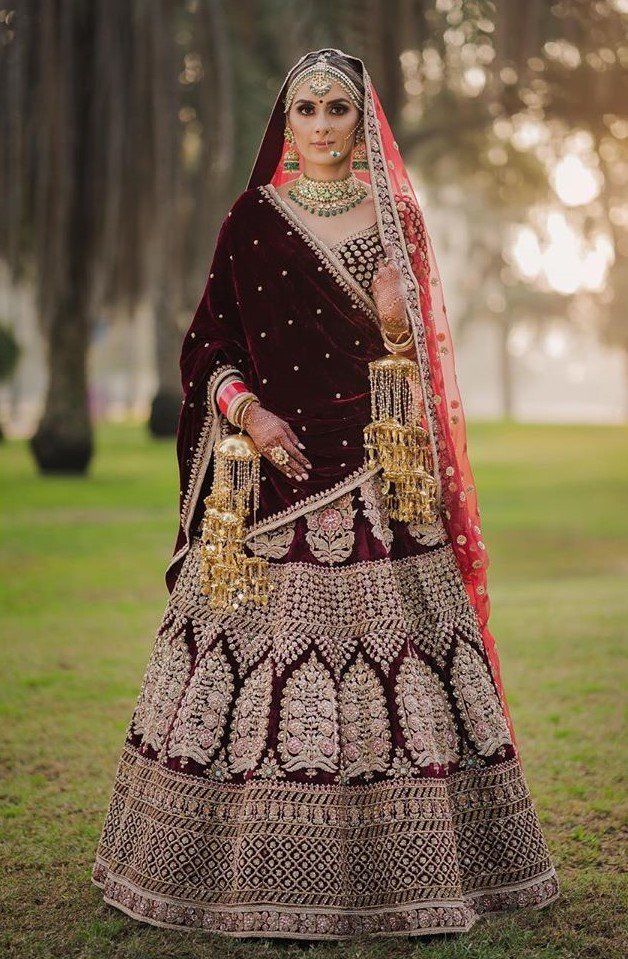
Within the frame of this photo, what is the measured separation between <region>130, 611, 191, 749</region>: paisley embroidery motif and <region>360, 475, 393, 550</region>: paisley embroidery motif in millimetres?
558

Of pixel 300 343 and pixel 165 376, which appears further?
pixel 165 376

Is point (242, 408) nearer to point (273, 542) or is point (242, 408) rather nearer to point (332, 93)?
point (273, 542)

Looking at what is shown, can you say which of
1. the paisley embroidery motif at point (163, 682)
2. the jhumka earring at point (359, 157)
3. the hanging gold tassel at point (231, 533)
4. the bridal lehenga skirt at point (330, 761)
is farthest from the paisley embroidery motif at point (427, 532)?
the jhumka earring at point (359, 157)

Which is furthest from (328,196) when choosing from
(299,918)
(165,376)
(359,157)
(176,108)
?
(165,376)


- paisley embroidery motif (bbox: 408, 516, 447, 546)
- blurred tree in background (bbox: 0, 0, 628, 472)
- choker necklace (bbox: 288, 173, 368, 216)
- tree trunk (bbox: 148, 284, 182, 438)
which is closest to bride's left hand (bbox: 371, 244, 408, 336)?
choker necklace (bbox: 288, 173, 368, 216)

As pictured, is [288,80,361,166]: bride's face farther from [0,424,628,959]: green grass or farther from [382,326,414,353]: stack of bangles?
[0,424,628,959]: green grass

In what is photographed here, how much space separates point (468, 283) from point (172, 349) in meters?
18.1

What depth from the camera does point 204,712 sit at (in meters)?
2.89

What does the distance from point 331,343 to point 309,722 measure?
3.15 ft

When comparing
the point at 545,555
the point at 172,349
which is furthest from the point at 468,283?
the point at 545,555

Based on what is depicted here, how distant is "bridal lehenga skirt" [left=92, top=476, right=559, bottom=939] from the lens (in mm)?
2732

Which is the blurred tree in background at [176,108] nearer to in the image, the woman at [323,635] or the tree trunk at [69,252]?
the tree trunk at [69,252]

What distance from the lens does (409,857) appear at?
273 cm

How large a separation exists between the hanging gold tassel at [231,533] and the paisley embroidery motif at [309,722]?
0.81ft
